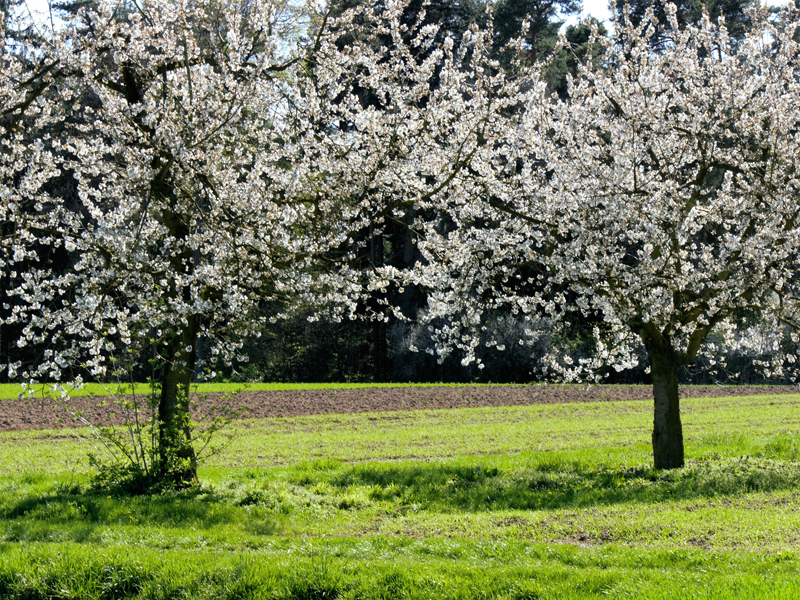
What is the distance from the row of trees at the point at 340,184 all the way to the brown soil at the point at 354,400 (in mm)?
7723

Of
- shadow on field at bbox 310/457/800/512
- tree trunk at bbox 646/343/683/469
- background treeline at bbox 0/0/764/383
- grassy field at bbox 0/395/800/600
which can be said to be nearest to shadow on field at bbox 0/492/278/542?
grassy field at bbox 0/395/800/600

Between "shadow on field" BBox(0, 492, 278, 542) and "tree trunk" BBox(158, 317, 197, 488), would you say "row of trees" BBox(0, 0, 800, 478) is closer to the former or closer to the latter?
"tree trunk" BBox(158, 317, 197, 488)

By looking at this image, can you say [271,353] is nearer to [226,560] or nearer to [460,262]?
[460,262]

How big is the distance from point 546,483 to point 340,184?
17.1ft

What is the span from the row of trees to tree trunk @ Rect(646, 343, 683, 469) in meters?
0.03

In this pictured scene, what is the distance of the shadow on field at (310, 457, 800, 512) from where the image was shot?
30.7 feet

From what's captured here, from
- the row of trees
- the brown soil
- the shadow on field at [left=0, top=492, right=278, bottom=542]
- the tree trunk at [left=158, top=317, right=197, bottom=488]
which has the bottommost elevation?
the shadow on field at [left=0, top=492, right=278, bottom=542]

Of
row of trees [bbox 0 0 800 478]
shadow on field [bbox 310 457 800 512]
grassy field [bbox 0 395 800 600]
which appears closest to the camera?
grassy field [bbox 0 395 800 600]

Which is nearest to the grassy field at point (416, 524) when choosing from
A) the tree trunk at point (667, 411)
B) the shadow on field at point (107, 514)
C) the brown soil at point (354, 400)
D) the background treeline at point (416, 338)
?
the shadow on field at point (107, 514)

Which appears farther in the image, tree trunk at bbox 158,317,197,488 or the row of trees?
tree trunk at bbox 158,317,197,488

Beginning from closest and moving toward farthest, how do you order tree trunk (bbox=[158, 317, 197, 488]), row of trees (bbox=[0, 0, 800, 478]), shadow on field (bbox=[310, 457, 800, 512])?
row of trees (bbox=[0, 0, 800, 478]), tree trunk (bbox=[158, 317, 197, 488]), shadow on field (bbox=[310, 457, 800, 512])

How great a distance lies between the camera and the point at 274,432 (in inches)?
648

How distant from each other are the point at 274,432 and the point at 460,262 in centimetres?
819

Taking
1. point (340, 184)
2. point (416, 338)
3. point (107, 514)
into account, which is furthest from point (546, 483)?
point (416, 338)
